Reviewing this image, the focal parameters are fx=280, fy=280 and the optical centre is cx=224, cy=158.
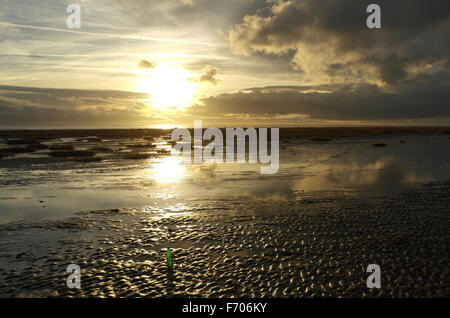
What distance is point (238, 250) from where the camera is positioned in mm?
11758

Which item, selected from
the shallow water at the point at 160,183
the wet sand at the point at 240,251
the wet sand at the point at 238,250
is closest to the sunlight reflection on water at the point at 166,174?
the shallow water at the point at 160,183

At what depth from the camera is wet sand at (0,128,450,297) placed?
914 cm

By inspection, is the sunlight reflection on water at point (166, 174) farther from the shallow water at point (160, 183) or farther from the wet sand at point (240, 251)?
the wet sand at point (240, 251)

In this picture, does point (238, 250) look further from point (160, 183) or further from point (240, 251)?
point (160, 183)

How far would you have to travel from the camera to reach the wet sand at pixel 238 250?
9141mm

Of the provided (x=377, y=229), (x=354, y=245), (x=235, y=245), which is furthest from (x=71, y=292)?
(x=377, y=229)

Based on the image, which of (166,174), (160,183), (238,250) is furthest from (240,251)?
(166,174)

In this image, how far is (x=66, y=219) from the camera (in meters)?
15.8

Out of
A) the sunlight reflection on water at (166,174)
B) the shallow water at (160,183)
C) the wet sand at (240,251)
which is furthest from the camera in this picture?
the sunlight reflection on water at (166,174)

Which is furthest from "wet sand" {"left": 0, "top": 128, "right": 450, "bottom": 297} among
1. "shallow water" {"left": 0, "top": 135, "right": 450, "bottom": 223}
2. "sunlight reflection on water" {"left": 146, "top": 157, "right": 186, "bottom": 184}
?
"sunlight reflection on water" {"left": 146, "top": 157, "right": 186, "bottom": 184}

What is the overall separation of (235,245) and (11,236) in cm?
1076

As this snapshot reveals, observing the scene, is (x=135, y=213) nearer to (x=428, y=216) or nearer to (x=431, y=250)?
(x=431, y=250)


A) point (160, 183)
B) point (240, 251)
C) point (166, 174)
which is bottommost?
point (240, 251)
